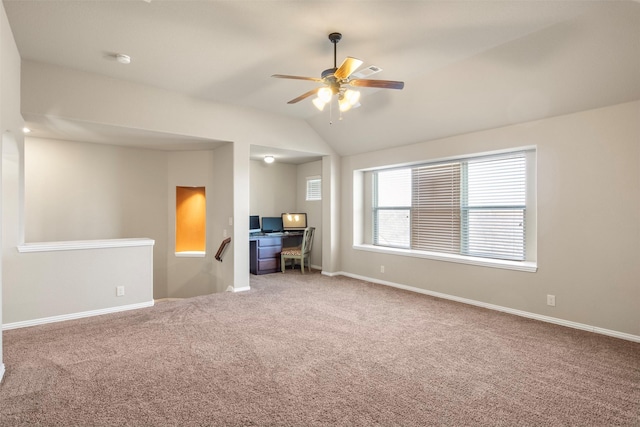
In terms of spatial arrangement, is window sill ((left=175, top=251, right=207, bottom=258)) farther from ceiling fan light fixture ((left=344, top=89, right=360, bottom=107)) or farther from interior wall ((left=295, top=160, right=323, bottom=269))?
ceiling fan light fixture ((left=344, top=89, right=360, bottom=107))

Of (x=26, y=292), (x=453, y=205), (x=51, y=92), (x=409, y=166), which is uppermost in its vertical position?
(x=51, y=92)

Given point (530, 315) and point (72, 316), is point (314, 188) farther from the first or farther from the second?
point (72, 316)

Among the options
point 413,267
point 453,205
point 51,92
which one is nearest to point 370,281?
point 413,267

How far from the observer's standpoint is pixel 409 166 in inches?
223

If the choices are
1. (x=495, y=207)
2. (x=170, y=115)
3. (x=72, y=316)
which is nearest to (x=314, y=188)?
(x=170, y=115)

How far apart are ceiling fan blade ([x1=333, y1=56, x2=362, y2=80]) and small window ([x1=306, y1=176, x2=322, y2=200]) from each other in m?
4.59

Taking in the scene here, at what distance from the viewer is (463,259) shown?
4703 mm

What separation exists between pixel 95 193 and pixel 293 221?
3.71 m

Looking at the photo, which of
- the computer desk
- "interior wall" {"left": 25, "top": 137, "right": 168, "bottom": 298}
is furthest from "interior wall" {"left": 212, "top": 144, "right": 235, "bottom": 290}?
"interior wall" {"left": 25, "top": 137, "right": 168, "bottom": 298}

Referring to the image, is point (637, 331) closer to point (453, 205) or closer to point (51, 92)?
point (453, 205)

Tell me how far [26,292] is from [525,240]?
5.86 meters

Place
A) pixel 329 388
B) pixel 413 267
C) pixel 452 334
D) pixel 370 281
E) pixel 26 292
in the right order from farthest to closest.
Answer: pixel 370 281, pixel 413 267, pixel 26 292, pixel 452 334, pixel 329 388

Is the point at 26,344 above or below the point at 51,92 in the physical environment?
below

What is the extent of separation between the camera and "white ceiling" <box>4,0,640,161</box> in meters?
2.73
